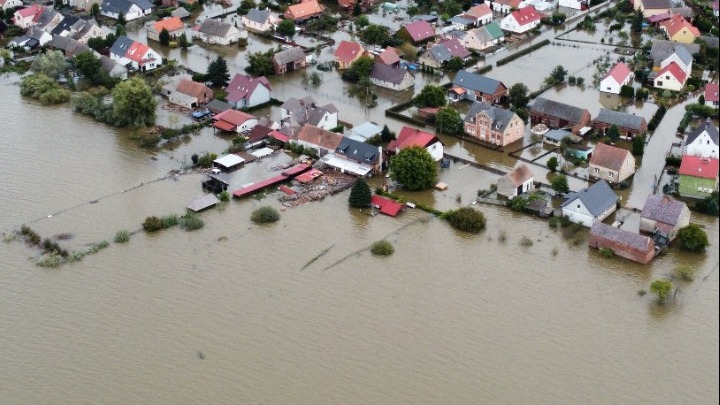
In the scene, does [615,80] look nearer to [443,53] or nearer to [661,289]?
[443,53]

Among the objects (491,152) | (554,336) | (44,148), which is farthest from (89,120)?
(554,336)

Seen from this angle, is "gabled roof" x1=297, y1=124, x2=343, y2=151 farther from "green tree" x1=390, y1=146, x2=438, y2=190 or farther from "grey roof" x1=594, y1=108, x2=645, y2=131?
"grey roof" x1=594, y1=108, x2=645, y2=131

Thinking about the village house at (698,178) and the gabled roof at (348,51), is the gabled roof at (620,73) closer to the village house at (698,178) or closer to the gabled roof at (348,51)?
the village house at (698,178)

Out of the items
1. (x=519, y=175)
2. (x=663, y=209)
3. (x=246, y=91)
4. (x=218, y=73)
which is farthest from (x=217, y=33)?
(x=663, y=209)

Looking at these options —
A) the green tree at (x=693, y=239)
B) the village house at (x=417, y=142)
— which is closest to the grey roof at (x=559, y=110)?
the village house at (x=417, y=142)

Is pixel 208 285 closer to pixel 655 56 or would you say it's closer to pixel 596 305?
pixel 596 305

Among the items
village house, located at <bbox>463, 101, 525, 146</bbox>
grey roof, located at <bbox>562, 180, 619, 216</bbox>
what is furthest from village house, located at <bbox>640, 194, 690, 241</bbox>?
village house, located at <bbox>463, 101, 525, 146</bbox>
